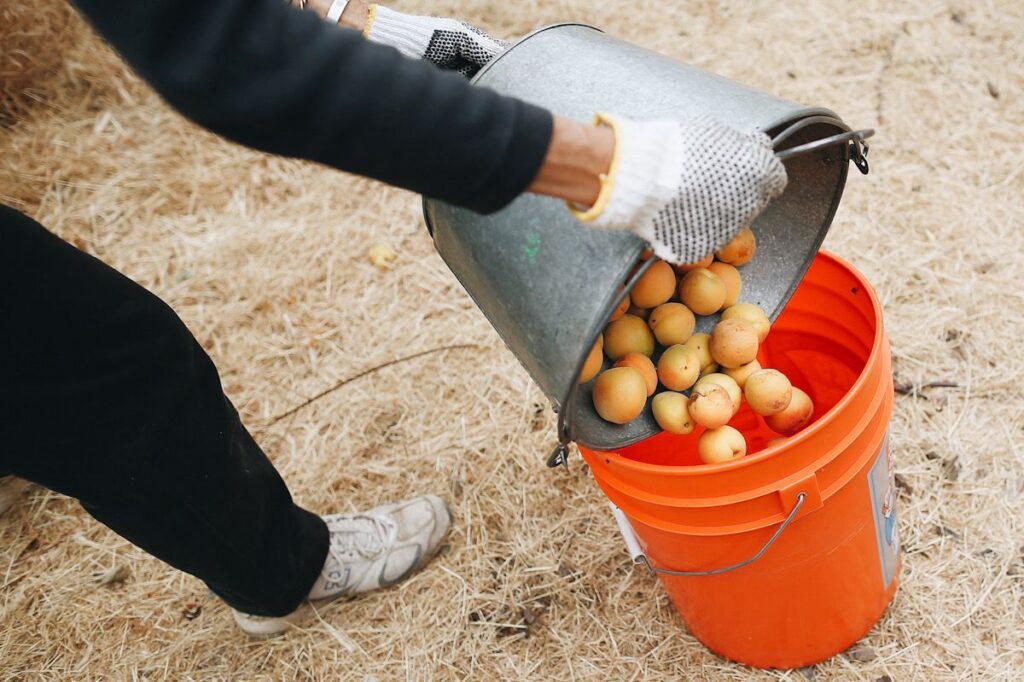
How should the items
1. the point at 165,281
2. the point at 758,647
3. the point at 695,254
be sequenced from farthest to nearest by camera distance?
the point at 165,281 < the point at 758,647 < the point at 695,254

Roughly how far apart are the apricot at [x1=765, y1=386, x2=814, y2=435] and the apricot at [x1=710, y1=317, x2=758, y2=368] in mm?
151

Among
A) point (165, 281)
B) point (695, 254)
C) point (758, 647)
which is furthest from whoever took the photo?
point (165, 281)

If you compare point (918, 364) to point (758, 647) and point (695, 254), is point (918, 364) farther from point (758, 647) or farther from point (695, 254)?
point (695, 254)

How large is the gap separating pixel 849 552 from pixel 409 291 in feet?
6.23

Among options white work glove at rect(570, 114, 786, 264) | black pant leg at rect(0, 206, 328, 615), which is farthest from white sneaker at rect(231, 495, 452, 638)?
white work glove at rect(570, 114, 786, 264)

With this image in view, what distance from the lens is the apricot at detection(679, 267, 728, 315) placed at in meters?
1.69

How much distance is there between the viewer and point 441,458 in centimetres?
259

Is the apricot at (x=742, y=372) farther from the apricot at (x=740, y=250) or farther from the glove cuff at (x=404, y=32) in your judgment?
the glove cuff at (x=404, y=32)

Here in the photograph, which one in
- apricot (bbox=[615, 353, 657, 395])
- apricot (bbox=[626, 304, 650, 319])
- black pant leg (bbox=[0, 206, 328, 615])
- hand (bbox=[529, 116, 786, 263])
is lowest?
black pant leg (bbox=[0, 206, 328, 615])

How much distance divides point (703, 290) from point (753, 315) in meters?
0.12

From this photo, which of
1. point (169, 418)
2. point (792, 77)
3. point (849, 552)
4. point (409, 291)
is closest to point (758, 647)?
point (849, 552)

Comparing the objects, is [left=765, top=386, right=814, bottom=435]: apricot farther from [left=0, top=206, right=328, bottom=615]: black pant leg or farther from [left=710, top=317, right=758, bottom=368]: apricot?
[left=0, top=206, right=328, bottom=615]: black pant leg

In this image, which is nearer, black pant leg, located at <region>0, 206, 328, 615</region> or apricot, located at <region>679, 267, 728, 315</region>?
black pant leg, located at <region>0, 206, 328, 615</region>

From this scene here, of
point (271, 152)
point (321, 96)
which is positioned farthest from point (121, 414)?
point (321, 96)
